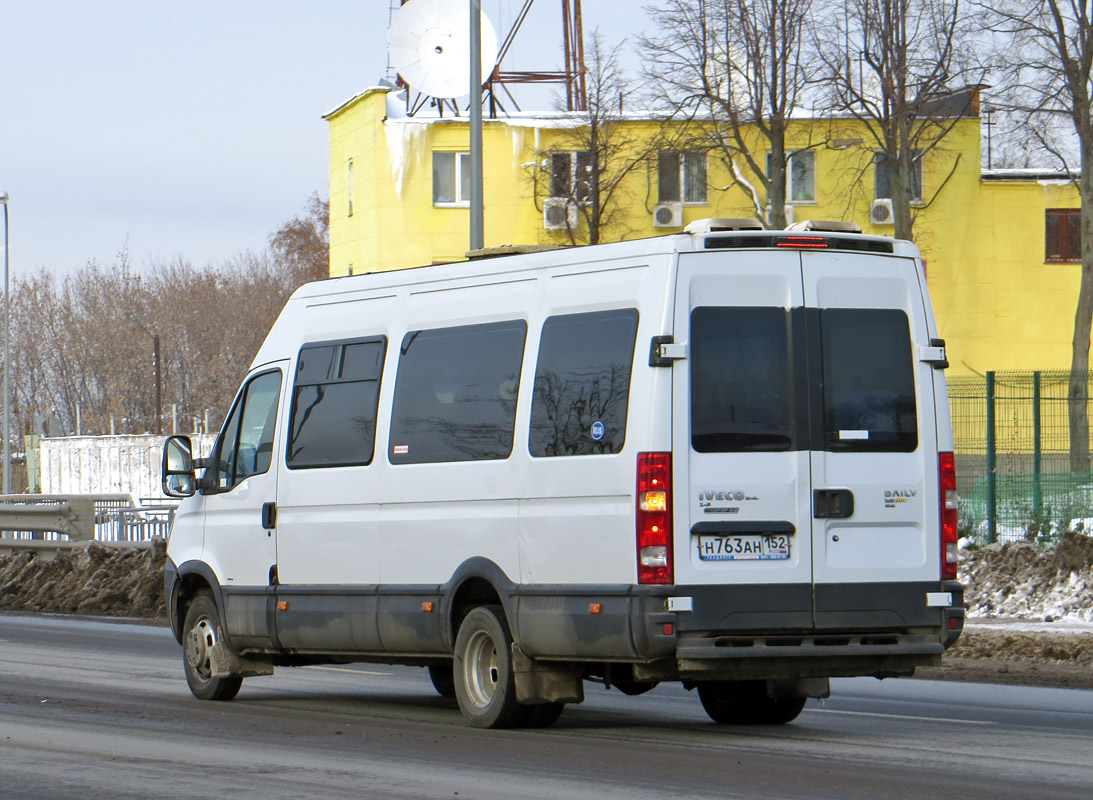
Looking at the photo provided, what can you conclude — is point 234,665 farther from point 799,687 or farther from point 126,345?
point 126,345

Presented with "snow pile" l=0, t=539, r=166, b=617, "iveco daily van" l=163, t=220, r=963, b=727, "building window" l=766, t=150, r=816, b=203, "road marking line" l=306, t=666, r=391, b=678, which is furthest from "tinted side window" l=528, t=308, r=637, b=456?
"building window" l=766, t=150, r=816, b=203

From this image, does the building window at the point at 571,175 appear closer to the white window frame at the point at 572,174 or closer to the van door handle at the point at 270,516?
the white window frame at the point at 572,174

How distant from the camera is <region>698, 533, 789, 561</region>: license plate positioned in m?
9.79

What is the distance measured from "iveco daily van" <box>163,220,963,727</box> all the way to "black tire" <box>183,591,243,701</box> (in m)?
1.54

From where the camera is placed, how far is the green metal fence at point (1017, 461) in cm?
2294

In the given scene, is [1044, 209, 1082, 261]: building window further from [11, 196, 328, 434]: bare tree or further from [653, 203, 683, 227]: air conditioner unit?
[11, 196, 328, 434]: bare tree

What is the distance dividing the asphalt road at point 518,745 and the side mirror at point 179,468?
4.75 feet

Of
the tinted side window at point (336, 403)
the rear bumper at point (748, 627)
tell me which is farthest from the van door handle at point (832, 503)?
the tinted side window at point (336, 403)

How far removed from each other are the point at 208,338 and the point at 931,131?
5772cm

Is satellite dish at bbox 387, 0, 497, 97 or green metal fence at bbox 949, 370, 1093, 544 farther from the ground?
satellite dish at bbox 387, 0, 497, 97

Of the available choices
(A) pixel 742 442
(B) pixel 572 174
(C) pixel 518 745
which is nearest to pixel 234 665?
(C) pixel 518 745

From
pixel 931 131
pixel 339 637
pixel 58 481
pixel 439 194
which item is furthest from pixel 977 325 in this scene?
pixel 339 637

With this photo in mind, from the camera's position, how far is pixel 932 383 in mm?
10469

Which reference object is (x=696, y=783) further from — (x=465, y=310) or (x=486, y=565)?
(x=465, y=310)
